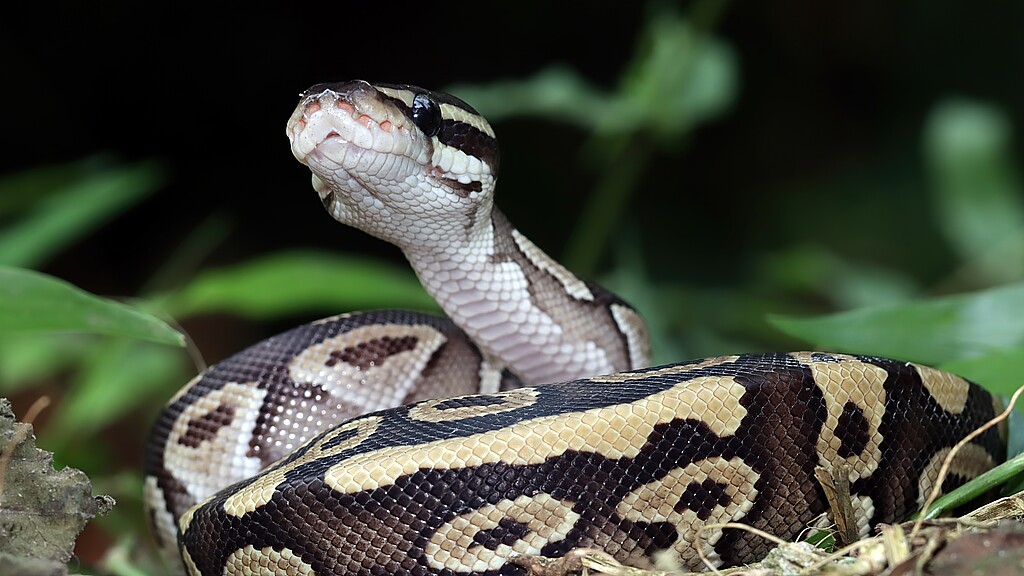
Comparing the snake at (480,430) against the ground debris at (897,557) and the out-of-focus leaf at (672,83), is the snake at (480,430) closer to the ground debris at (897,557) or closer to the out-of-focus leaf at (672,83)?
the ground debris at (897,557)

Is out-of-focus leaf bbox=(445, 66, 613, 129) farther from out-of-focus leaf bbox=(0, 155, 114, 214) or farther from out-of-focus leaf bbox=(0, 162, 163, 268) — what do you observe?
out-of-focus leaf bbox=(0, 155, 114, 214)

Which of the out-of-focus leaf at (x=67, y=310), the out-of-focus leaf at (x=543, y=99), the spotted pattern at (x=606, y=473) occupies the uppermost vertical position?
the out-of-focus leaf at (x=543, y=99)

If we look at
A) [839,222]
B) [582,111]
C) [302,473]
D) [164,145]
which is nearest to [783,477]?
[302,473]

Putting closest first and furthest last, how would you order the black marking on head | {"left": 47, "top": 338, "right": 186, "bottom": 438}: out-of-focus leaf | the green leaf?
the green leaf, the black marking on head, {"left": 47, "top": 338, "right": 186, "bottom": 438}: out-of-focus leaf

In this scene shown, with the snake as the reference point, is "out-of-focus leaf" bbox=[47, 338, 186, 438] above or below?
below

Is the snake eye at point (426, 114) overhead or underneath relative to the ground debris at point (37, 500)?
overhead

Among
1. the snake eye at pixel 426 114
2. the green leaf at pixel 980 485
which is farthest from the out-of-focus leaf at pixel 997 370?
the snake eye at pixel 426 114

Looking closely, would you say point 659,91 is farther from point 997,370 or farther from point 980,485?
point 980,485

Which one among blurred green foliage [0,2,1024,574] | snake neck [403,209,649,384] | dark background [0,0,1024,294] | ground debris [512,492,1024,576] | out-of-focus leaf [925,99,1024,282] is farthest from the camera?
dark background [0,0,1024,294]

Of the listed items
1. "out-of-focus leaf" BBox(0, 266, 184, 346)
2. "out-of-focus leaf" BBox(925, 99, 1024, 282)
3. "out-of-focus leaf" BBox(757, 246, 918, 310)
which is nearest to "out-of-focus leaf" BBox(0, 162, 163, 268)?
"out-of-focus leaf" BBox(0, 266, 184, 346)
